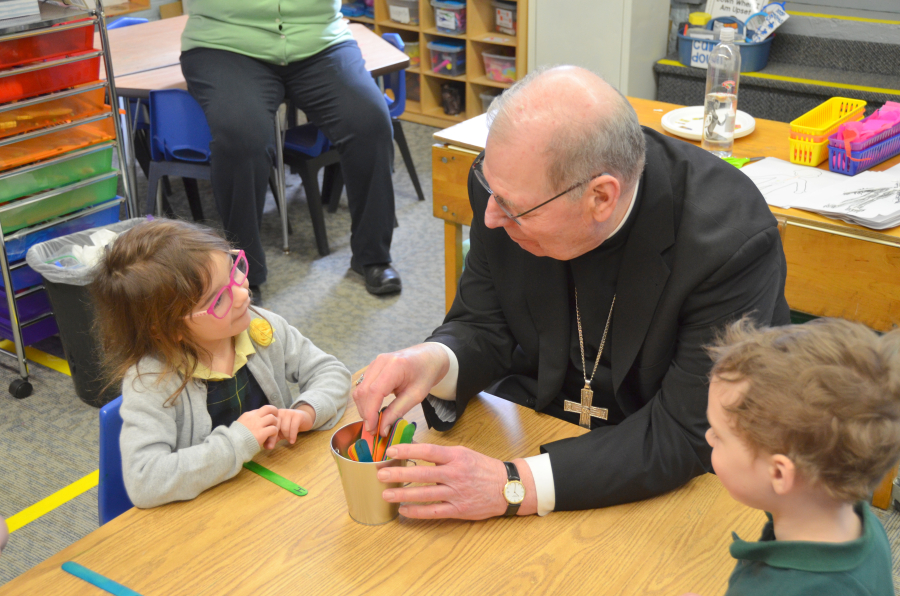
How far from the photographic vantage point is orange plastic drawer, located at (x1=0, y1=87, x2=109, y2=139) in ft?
7.54

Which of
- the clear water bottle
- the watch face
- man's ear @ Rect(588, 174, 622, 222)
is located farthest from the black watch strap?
the clear water bottle

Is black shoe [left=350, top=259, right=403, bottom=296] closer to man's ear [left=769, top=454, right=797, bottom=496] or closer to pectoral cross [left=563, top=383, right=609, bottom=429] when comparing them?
pectoral cross [left=563, top=383, right=609, bottom=429]

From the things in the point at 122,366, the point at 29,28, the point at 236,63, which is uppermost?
the point at 29,28

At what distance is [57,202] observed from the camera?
248cm

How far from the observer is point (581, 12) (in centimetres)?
413

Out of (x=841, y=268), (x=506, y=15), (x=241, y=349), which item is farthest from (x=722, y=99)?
(x=506, y=15)

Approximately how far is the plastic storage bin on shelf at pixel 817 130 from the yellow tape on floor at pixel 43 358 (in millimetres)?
2270

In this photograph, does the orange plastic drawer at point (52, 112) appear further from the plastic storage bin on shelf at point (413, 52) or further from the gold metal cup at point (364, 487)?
the plastic storage bin on shelf at point (413, 52)

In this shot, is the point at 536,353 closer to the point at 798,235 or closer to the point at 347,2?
the point at 798,235

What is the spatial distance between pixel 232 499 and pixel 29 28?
5.66 feet

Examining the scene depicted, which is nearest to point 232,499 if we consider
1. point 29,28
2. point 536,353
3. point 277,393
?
point 277,393

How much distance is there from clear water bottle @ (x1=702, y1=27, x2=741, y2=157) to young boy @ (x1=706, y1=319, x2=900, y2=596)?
4.66 feet

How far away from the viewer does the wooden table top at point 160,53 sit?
10.0 ft

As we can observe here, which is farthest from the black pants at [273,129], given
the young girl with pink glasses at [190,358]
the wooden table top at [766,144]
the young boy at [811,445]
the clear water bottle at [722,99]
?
the young boy at [811,445]
